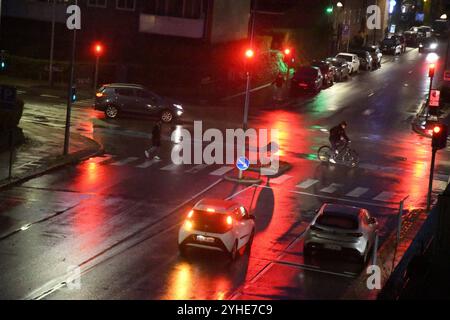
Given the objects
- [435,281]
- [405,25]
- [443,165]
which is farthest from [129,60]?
[405,25]

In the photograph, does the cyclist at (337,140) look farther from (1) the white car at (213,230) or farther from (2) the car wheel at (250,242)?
(1) the white car at (213,230)

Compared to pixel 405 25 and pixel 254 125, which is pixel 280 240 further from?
pixel 405 25

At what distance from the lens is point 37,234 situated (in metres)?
24.4

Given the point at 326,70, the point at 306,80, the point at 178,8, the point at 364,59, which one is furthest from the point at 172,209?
the point at 364,59

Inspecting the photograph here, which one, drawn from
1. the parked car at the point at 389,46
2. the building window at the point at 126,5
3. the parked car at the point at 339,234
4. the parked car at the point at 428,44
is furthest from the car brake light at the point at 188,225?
the parked car at the point at 428,44

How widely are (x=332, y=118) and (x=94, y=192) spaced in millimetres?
24852

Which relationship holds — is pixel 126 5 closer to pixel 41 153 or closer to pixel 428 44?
pixel 41 153

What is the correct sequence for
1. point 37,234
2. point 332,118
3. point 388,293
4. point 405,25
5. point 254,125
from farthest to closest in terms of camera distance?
point 405,25
point 332,118
point 254,125
point 37,234
point 388,293

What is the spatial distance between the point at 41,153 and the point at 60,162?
1.83 meters

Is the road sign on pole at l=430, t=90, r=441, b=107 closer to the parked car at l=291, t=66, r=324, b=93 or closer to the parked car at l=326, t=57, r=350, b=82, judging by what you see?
the parked car at l=291, t=66, r=324, b=93

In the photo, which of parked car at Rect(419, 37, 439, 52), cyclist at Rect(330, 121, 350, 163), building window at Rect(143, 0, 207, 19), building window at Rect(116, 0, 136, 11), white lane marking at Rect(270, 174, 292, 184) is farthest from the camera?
parked car at Rect(419, 37, 439, 52)

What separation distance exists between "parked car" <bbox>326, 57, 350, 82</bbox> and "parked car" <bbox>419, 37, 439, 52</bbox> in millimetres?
26148

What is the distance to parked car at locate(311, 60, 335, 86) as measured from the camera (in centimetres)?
6544

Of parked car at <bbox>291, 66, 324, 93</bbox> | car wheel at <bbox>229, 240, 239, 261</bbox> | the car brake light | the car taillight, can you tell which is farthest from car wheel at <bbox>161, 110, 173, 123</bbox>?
the car taillight
